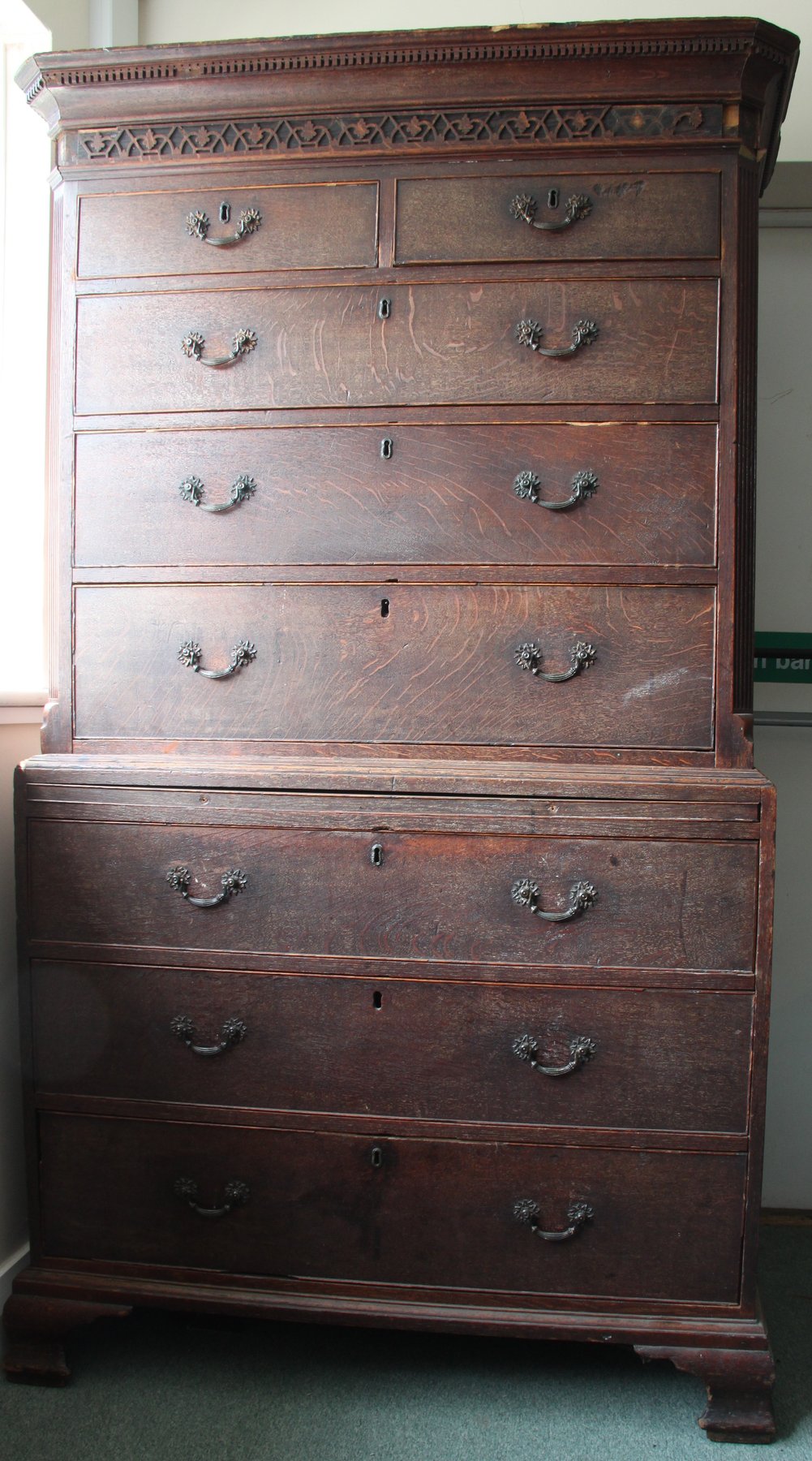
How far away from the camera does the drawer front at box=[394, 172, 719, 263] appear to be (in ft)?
5.44

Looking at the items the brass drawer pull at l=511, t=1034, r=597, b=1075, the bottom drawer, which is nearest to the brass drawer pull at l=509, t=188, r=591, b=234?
the brass drawer pull at l=511, t=1034, r=597, b=1075

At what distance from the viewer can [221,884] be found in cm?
173

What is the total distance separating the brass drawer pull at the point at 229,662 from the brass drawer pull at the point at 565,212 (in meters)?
0.85

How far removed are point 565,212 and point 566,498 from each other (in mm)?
477

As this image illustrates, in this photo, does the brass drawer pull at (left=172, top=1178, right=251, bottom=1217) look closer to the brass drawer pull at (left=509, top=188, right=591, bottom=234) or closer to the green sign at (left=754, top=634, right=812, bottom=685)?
the green sign at (left=754, top=634, right=812, bottom=685)

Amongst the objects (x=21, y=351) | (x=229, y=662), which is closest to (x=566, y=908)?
(x=229, y=662)

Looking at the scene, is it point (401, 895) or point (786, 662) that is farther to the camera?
point (786, 662)

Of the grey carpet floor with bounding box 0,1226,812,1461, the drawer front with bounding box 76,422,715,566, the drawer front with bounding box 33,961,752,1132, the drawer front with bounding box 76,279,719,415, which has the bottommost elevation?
the grey carpet floor with bounding box 0,1226,812,1461

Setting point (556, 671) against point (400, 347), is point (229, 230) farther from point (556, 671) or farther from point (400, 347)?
point (556, 671)

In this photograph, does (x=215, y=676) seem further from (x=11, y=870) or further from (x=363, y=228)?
(x=363, y=228)

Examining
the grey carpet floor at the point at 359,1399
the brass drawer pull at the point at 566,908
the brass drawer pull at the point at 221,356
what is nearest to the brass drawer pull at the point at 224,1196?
the grey carpet floor at the point at 359,1399

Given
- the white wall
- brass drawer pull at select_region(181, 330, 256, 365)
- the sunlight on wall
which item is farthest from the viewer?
the white wall

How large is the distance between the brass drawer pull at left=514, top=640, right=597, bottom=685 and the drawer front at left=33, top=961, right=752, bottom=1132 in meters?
0.52

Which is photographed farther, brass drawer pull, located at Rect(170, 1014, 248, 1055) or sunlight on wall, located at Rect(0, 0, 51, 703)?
sunlight on wall, located at Rect(0, 0, 51, 703)
